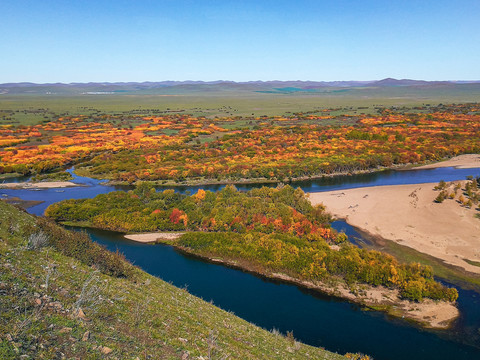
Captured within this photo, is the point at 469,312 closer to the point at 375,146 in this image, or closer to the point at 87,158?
the point at 375,146

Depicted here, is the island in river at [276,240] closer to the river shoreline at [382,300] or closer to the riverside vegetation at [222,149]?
the river shoreline at [382,300]

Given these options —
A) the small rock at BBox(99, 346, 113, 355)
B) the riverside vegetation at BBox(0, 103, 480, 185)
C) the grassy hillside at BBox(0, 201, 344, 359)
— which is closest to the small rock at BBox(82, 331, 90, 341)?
the grassy hillside at BBox(0, 201, 344, 359)

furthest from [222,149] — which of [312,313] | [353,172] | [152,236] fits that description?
[312,313]

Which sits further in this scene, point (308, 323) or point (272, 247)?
point (272, 247)

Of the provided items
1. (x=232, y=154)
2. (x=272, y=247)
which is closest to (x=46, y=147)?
(x=232, y=154)

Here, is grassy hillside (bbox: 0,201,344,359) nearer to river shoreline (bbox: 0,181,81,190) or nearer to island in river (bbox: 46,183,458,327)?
island in river (bbox: 46,183,458,327)

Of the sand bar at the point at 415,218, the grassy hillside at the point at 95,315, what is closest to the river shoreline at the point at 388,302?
the sand bar at the point at 415,218
